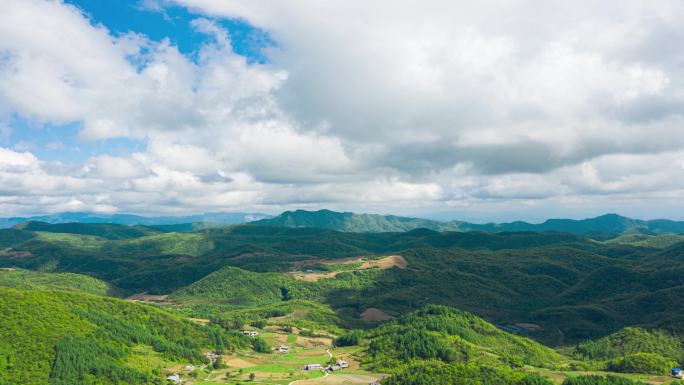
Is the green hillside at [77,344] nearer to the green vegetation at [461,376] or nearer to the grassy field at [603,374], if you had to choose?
the green vegetation at [461,376]

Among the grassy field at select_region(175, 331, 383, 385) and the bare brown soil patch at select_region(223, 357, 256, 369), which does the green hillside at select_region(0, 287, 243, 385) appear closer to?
the bare brown soil patch at select_region(223, 357, 256, 369)

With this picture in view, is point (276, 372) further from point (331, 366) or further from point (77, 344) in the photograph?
point (77, 344)

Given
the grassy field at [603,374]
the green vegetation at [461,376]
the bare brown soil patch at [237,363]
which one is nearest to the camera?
the green vegetation at [461,376]

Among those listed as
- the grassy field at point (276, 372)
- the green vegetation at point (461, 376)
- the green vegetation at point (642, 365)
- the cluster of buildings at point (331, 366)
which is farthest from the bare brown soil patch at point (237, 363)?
the green vegetation at point (642, 365)

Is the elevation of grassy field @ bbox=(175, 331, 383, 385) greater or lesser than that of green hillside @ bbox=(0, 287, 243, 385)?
lesser

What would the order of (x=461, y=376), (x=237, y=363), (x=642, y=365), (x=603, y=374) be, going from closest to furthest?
1. (x=461, y=376)
2. (x=603, y=374)
3. (x=642, y=365)
4. (x=237, y=363)

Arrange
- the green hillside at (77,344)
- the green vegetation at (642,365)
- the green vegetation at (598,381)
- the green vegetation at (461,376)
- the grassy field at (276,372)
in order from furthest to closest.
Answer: the green vegetation at (642,365) → the grassy field at (276,372) → the green hillside at (77,344) → the green vegetation at (598,381) → the green vegetation at (461,376)

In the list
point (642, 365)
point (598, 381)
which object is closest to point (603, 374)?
point (598, 381)

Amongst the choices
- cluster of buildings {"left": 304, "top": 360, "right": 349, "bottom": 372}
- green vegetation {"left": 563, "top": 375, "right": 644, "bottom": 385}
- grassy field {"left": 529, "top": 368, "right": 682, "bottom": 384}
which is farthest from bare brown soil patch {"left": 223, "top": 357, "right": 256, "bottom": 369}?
green vegetation {"left": 563, "top": 375, "right": 644, "bottom": 385}

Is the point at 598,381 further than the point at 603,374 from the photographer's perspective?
No
